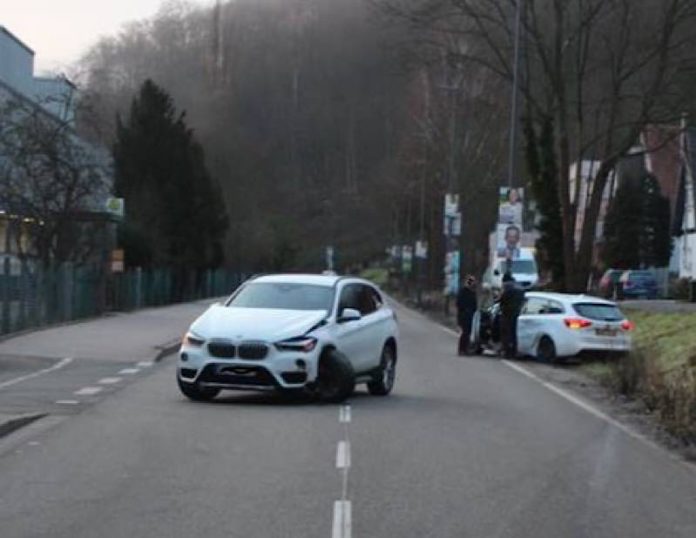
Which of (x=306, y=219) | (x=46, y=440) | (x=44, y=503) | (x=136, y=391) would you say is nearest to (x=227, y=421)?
(x=46, y=440)

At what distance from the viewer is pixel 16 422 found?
14.9 metres

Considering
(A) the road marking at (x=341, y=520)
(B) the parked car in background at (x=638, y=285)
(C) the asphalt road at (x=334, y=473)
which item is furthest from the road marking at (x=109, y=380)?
(B) the parked car in background at (x=638, y=285)

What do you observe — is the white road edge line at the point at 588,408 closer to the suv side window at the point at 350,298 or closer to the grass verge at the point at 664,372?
the grass verge at the point at 664,372

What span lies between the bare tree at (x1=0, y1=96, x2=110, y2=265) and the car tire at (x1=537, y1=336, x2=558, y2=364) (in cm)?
1942

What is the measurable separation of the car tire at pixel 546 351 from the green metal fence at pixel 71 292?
1173 centimetres

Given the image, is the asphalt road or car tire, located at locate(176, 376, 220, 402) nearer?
the asphalt road

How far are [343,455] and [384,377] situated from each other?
6815mm

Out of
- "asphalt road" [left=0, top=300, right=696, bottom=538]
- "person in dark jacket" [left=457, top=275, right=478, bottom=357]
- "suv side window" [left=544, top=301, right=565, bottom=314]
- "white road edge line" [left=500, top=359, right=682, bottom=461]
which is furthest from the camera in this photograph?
"person in dark jacket" [left=457, top=275, right=478, bottom=357]

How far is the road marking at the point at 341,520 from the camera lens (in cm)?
900

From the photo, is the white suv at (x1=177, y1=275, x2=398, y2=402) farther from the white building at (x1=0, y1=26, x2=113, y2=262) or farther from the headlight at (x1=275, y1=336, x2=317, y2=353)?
the white building at (x1=0, y1=26, x2=113, y2=262)

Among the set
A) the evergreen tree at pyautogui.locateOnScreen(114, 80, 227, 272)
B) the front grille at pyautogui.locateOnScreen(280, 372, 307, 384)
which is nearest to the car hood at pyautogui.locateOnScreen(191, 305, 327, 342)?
the front grille at pyautogui.locateOnScreen(280, 372, 307, 384)

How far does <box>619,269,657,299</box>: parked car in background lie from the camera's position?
65.0m

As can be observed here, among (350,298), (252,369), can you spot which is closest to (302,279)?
(350,298)

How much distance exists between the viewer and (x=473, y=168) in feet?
233
